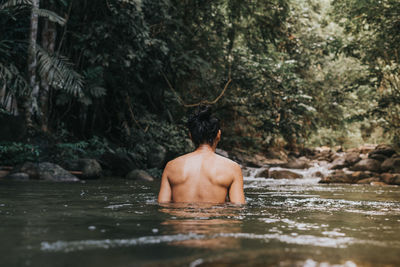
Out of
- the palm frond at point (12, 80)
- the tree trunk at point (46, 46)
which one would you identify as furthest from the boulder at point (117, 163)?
the palm frond at point (12, 80)

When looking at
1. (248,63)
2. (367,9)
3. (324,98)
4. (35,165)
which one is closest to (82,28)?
(35,165)

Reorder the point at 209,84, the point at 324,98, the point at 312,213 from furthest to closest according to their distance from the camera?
the point at 324,98
the point at 209,84
the point at 312,213

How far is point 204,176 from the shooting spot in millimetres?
4668

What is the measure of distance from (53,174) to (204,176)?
707 centimetres

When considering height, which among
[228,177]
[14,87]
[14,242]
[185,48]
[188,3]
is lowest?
[14,242]

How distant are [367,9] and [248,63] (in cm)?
486

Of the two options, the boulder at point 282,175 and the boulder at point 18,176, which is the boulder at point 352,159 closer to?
the boulder at point 282,175

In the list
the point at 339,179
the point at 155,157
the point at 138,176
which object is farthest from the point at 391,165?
the point at 138,176

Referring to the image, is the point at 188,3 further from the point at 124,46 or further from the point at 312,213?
the point at 312,213

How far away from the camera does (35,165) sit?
1089 centimetres

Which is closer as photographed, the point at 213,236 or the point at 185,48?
the point at 213,236

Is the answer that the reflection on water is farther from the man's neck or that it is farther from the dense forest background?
the dense forest background

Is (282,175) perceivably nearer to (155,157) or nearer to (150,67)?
(155,157)

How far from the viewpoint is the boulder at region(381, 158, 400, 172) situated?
16.3 meters
